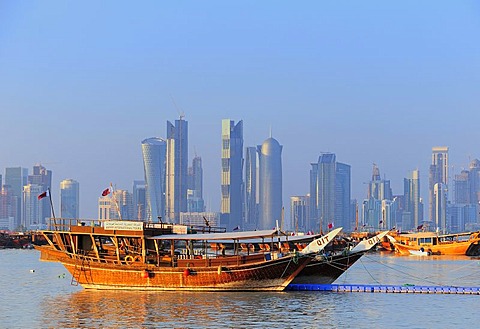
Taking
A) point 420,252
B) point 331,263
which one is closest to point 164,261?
point 331,263

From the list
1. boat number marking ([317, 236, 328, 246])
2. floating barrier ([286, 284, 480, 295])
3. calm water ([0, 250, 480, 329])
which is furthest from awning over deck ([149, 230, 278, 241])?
floating barrier ([286, 284, 480, 295])

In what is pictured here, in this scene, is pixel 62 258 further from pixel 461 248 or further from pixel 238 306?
pixel 461 248

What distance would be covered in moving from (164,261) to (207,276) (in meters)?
2.87

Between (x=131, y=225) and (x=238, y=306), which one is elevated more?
(x=131, y=225)

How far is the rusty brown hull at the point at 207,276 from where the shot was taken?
47.3 m

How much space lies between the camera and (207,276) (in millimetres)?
47781

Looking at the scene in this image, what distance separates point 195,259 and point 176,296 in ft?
7.65

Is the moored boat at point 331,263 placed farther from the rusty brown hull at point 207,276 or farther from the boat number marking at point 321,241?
the rusty brown hull at point 207,276

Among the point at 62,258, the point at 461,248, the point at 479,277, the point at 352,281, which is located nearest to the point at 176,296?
the point at 62,258

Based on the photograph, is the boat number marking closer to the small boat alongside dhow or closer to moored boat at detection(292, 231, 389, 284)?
the small boat alongside dhow

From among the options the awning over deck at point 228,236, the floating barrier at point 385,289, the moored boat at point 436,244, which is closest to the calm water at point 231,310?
the floating barrier at point 385,289

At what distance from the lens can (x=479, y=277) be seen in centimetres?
6700

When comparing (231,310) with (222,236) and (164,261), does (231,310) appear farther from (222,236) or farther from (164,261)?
(164,261)

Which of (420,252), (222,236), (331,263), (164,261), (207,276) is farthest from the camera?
(420,252)
